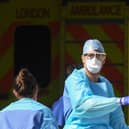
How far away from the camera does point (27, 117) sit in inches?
191

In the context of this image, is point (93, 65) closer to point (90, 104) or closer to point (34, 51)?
point (90, 104)

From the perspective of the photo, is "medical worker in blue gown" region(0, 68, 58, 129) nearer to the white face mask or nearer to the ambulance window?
the white face mask

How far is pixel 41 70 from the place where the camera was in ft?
26.8

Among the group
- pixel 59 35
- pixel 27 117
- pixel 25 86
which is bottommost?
pixel 27 117

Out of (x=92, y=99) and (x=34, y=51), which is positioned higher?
(x=34, y=51)

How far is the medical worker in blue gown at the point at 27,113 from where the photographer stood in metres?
4.83

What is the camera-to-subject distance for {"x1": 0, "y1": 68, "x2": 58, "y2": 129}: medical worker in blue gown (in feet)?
15.9

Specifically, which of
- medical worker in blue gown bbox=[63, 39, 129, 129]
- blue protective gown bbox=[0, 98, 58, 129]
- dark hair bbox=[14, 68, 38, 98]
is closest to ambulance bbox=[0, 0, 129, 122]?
Result: medical worker in blue gown bbox=[63, 39, 129, 129]

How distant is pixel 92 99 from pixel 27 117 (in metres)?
0.72

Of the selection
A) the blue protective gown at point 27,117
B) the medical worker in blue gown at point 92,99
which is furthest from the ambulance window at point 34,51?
the blue protective gown at point 27,117

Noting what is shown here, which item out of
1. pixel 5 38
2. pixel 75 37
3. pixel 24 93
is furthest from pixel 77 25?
pixel 24 93

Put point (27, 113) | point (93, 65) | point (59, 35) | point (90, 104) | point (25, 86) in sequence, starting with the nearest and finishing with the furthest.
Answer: point (27, 113)
point (25, 86)
point (90, 104)
point (93, 65)
point (59, 35)

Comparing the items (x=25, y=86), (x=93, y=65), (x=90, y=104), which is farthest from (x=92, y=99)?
(x=25, y=86)

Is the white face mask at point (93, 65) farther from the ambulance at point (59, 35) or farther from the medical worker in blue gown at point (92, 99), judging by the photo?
the ambulance at point (59, 35)
